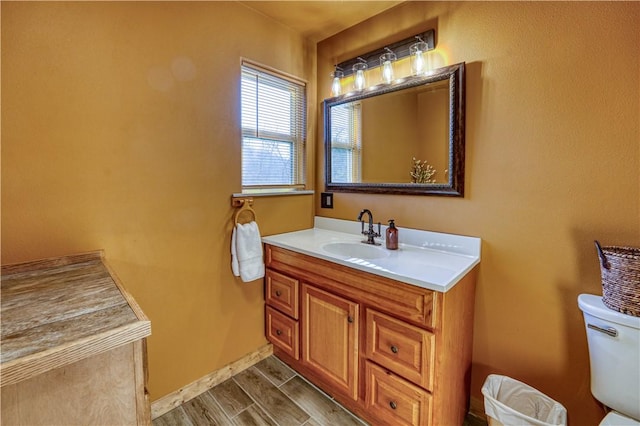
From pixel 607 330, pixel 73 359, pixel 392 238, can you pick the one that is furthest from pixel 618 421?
pixel 73 359

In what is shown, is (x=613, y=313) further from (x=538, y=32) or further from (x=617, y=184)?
(x=538, y=32)

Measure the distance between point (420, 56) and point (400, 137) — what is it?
1.51 feet

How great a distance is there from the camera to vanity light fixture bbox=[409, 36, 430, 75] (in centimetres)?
169

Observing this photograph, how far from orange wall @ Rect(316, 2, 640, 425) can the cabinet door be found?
2.26 ft

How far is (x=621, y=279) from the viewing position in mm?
1058

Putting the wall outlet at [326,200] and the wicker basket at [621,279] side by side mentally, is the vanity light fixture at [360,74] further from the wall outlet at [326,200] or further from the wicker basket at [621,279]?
the wicker basket at [621,279]

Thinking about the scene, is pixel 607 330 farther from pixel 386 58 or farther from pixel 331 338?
pixel 386 58

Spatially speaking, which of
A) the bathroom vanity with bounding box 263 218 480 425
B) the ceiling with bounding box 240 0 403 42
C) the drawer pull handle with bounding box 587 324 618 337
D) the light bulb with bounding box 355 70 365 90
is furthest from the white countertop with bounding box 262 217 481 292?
the ceiling with bounding box 240 0 403 42

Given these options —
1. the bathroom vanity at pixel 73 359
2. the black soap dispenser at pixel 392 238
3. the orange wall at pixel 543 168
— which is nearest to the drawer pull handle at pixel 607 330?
the orange wall at pixel 543 168

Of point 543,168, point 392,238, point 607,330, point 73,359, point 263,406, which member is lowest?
point 263,406

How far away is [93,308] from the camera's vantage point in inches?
32.8

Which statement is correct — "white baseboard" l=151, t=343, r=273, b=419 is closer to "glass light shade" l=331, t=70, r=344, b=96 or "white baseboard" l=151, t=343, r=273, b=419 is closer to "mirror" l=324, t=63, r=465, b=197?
"mirror" l=324, t=63, r=465, b=197

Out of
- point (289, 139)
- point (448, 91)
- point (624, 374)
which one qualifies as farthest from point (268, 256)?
point (624, 374)

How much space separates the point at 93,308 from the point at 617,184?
6.27 feet
